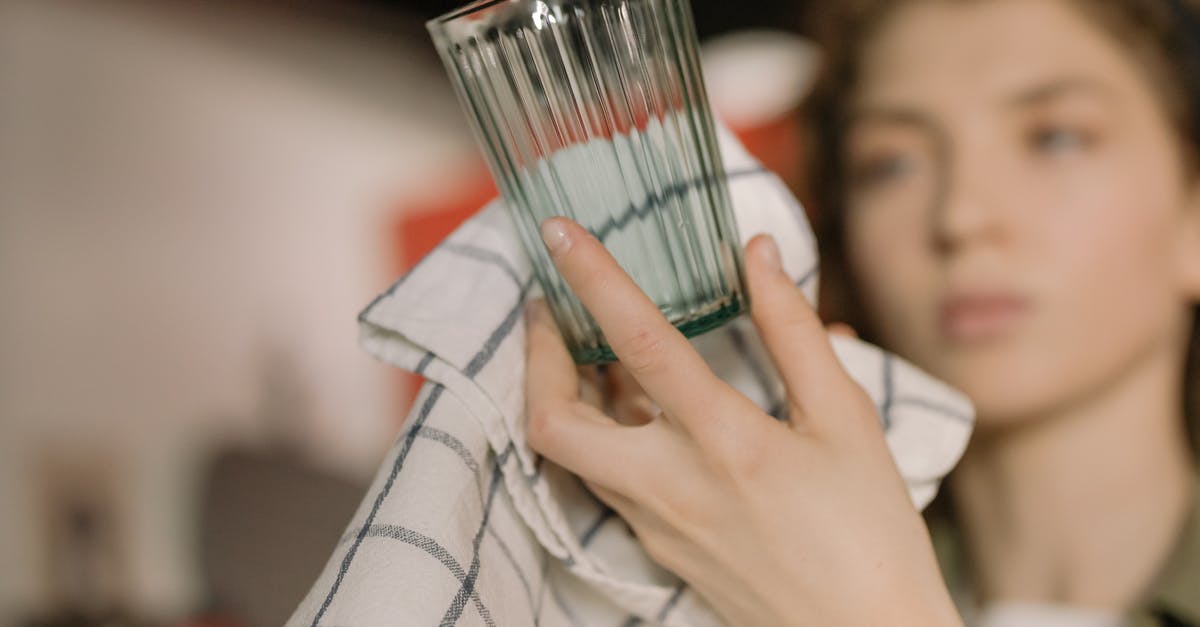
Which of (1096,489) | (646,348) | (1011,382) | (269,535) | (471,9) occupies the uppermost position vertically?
(471,9)

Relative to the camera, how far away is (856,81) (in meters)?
0.70

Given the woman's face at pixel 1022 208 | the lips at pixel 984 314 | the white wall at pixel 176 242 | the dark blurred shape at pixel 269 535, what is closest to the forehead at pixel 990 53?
the woman's face at pixel 1022 208

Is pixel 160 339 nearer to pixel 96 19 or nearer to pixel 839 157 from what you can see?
pixel 96 19

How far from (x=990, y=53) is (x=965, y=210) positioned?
117mm

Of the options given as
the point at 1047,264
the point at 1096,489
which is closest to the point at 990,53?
the point at 1047,264

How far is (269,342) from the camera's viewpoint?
181 centimetres

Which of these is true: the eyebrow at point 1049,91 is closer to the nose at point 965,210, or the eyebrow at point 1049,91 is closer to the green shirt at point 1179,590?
the nose at point 965,210

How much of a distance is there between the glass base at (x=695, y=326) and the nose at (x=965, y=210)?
272mm

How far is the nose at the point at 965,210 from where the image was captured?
575mm

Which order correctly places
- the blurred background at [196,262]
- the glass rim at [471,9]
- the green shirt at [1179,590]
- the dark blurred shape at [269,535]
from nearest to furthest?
the glass rim at [471,9], the green shirt at [1179,590], the dark blurred shape at [269,535], the blurred background at [196,262]

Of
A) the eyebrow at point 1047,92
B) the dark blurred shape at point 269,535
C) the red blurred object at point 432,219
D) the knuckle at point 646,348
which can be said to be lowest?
the dark blurred shape at point 269,535

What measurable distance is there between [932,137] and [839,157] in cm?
14

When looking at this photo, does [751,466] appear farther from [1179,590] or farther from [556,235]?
[1179,590]

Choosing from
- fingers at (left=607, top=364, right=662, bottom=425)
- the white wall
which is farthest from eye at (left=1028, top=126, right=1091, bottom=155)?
the white wall
